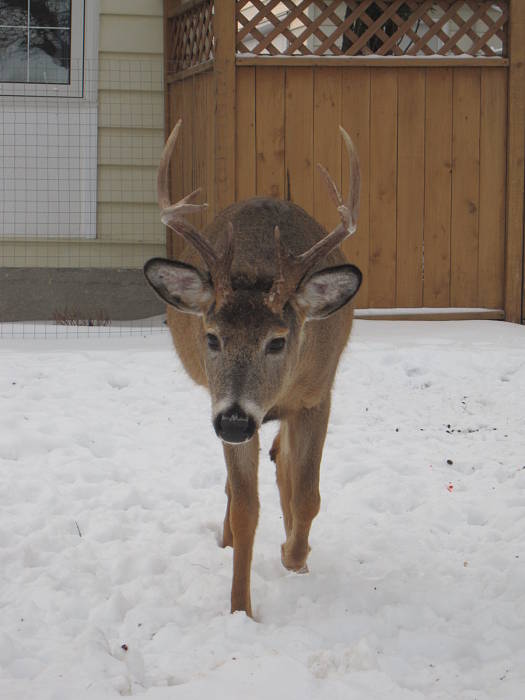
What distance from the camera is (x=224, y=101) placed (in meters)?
8.59

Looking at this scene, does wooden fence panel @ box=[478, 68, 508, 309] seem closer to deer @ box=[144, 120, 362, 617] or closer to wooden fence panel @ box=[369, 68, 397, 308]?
wooden fence panel @ box=[369, 68, 397, 308]

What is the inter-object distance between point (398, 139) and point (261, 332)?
5.76 metres

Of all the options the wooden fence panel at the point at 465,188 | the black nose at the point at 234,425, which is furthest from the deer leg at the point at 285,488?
the wooden fence panel at the point at 465,188

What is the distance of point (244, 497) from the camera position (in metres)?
4.12

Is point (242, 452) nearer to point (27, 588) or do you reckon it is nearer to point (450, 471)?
point (27, 588)

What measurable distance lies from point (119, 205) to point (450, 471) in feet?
18.1

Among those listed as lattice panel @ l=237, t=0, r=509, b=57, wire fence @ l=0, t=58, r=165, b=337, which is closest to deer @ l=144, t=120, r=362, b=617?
lattice panel @ l=237, t=0, r=509, b=57

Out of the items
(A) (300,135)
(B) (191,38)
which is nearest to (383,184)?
(A) (300,135)

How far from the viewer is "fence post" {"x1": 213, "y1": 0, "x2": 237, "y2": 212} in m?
8.47

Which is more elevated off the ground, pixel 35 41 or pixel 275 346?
pixel 35 41

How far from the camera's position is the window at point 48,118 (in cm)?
1002

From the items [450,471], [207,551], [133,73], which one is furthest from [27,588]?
[133,73]

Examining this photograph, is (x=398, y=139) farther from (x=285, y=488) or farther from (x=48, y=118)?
(x=285, y=488)

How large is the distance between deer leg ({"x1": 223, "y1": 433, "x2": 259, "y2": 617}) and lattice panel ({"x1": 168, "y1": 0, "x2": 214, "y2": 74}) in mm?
5708
